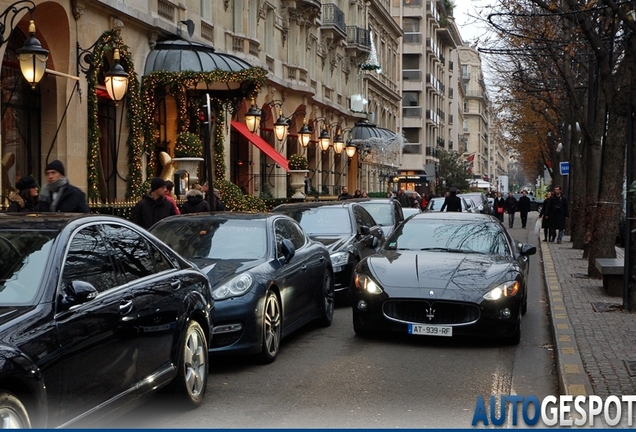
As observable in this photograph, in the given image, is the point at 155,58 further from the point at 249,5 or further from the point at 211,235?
the point at 211,235

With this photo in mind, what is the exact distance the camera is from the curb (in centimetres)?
775

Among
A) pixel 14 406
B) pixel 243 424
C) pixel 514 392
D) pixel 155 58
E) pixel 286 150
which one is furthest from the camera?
pixel 286 150

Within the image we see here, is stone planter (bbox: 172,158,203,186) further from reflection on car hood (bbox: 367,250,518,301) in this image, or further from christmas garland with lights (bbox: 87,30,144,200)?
reflection on car hood (bbox: 367,250,518,301)

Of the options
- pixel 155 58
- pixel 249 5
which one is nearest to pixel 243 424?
pixel 155 58

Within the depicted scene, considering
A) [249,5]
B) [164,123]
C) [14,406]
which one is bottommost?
[14,406]

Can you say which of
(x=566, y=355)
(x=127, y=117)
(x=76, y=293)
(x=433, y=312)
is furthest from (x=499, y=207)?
(x=76, y=293)

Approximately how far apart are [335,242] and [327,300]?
2811 mm

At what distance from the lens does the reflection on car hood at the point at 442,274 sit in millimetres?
10430

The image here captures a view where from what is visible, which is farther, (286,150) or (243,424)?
(286,150)

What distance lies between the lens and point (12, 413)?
481 cm

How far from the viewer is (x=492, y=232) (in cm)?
1241

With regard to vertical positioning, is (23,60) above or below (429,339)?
above

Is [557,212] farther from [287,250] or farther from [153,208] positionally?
[287,250]

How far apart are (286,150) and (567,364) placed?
108 ft
